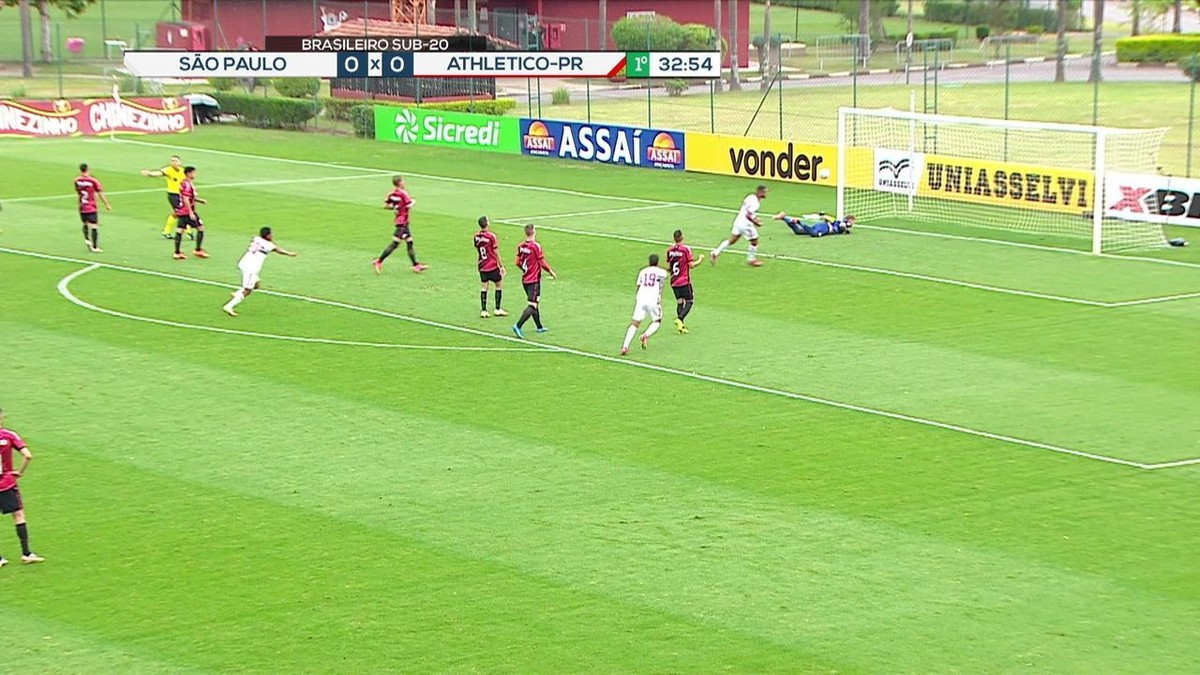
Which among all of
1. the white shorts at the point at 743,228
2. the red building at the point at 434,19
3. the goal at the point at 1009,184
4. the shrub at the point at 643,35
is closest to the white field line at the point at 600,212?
the goal at the point at 1009,184

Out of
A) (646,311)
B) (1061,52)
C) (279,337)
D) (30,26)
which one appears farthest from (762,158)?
(30,26)

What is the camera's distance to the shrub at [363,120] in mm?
63812

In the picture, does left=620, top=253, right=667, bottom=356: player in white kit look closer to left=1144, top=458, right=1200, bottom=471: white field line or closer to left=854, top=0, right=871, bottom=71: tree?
left=1144, top=458, right=1200, bottom=471: white field line

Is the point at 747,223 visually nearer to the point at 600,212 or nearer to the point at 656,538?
the point at 600,212

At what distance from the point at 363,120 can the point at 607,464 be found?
45.3 metres

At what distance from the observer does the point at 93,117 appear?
2527 inches

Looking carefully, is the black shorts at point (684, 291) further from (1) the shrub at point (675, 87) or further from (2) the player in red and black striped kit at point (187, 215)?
(1) the shrub at point (675, 87)

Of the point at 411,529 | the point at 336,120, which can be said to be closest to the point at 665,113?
the point at 336,120

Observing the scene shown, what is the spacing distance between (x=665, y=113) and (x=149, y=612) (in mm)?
51748

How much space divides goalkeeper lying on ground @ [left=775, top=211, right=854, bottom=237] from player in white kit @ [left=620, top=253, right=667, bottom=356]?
12606mm

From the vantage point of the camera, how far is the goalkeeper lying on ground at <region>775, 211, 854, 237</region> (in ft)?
128

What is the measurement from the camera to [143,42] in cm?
9406

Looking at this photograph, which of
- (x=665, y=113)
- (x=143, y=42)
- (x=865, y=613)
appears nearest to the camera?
(x=865, y=613)

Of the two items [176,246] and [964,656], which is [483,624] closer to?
[964,656]
